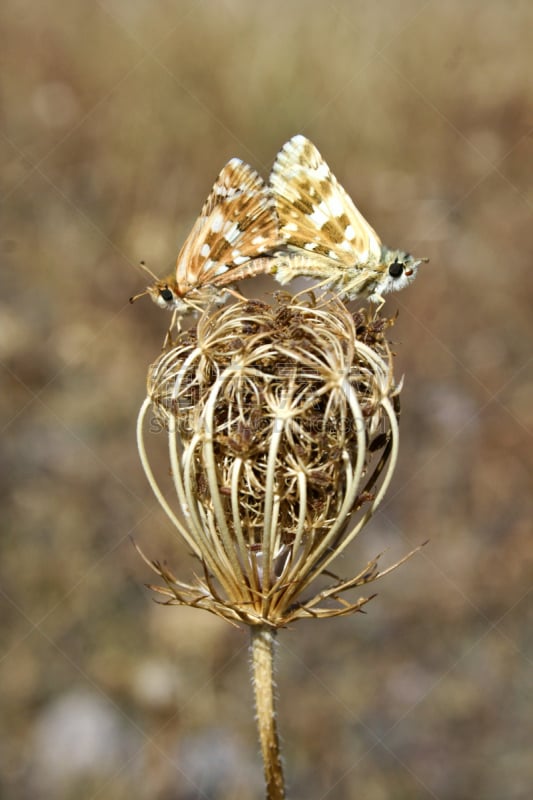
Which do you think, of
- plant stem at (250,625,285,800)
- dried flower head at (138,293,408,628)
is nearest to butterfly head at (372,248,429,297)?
dried flower head at (138,293,408,628)

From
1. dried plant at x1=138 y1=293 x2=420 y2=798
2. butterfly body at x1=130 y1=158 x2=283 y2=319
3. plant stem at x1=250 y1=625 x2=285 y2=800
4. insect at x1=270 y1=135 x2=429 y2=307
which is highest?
insect at x1=270 y1=135 x2=429 y2=307

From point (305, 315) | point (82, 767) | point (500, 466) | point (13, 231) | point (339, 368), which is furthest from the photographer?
point (13, 231)

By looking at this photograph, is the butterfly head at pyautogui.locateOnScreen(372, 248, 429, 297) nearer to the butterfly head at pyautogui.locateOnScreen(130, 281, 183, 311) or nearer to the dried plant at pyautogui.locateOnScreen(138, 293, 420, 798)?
the dried plant at pyautogui.locateOnScreen(138, 293, 420, 798)

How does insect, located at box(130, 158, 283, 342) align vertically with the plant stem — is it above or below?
above

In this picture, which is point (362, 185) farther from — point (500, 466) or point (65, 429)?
point (65, 429)

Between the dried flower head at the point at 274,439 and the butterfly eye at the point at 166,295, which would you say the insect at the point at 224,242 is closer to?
the butterfly eye at the point at 166,295

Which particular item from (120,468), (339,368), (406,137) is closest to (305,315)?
(339,368)
